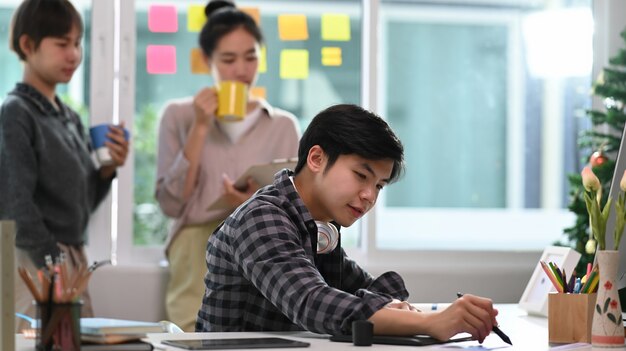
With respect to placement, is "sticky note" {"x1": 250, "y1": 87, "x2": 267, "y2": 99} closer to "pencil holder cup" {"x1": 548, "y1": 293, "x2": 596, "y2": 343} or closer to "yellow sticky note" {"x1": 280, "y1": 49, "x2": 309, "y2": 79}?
"yellow sticky note" {"x1": 280, "y1": 49, "x2": 309, "y2": 79}

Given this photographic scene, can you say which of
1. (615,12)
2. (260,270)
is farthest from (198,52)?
(260,270)

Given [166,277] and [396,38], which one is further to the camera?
[396,38]

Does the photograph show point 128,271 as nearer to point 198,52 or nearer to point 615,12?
point 198,52

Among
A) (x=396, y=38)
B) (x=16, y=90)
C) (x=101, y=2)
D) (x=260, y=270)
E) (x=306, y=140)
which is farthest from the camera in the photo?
(x=396, y=38)

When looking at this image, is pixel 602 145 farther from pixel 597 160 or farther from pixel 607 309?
pixel 607 309

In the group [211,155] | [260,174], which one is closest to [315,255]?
[260,174]

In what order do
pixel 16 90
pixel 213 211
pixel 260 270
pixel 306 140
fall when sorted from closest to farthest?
pixel 260 270, pixel 306 140, pixel 16 90, pixel 213 211

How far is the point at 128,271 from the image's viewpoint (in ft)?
13.4

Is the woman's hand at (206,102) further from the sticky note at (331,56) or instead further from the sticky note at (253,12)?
the sticky note at (331,56)

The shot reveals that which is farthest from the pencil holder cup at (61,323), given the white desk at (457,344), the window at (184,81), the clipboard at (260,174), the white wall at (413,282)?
the window at (184,81)

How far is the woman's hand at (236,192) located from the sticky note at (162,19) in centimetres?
95

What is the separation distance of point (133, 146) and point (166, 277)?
59 cm

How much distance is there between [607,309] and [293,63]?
2638 mm

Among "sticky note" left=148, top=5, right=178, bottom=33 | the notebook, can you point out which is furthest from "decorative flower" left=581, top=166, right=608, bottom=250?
"sticky note" left=148, top=5, right=178, bottom=33
